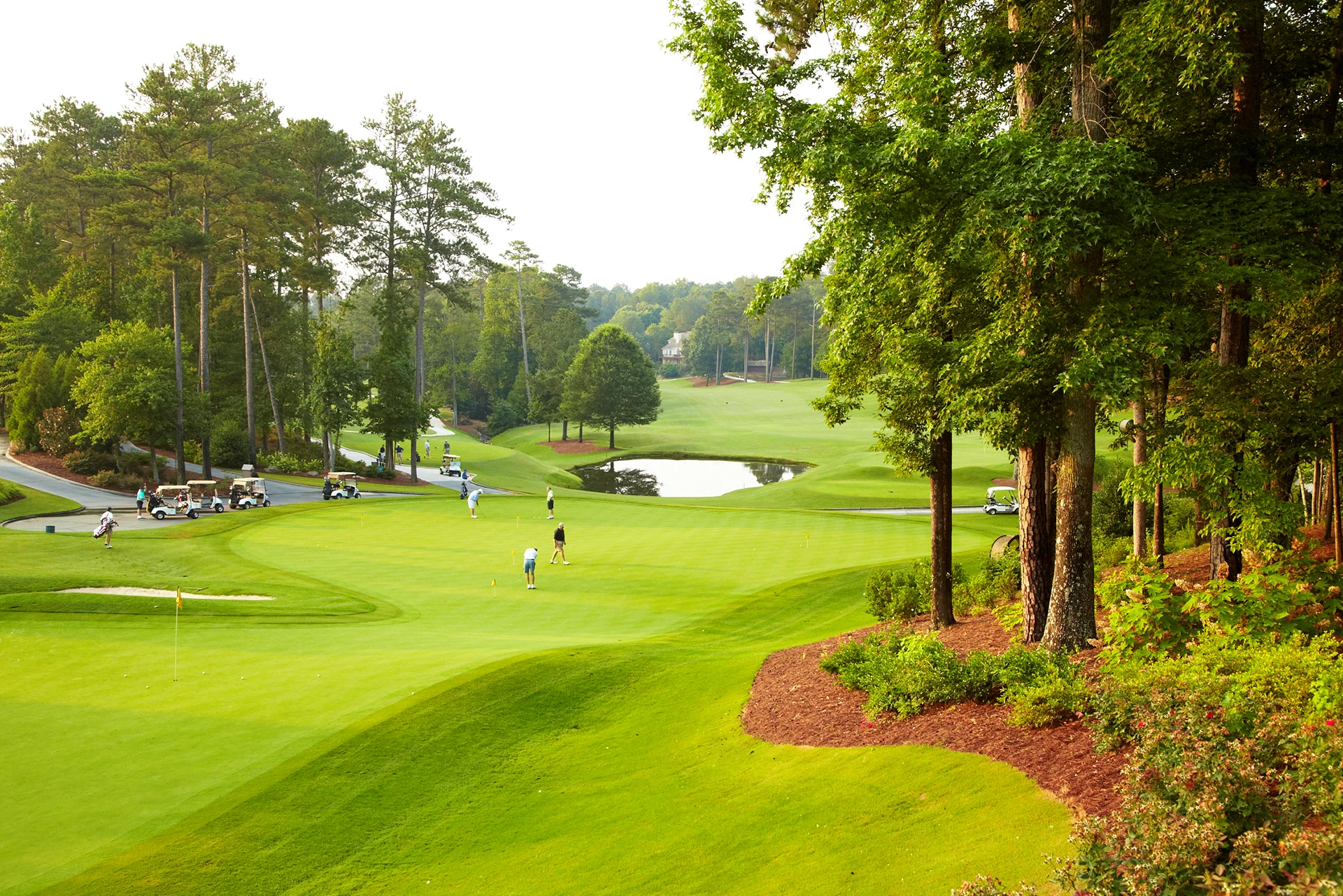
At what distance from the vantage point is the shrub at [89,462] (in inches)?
1781

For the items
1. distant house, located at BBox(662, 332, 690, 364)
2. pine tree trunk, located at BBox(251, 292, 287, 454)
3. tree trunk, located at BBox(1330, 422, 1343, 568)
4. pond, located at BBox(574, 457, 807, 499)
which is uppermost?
distant house, located at BBox(662, 332, 690, 364)

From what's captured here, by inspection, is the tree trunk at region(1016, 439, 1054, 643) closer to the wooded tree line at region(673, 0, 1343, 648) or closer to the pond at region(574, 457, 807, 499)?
Result: the wooded tree line at region(673, 0, 1343, 648)

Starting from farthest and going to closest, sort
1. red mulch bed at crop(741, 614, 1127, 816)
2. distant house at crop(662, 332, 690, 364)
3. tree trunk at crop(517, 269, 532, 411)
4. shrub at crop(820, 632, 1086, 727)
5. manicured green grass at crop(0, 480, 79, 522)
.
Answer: distant house at crop(662, 332, 690, 364) → tree trunk at crop(517, 269, 532, 411) → manicured green grass at crop(0, 480, 79, 522) → shrub at crop(820, 632, 1086, 727) → red mulch bed at crop(741, 614, 1127, 816)

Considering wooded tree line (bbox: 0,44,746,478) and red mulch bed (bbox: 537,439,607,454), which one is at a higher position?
wooded tree line (bbox: 0,44,746,478)

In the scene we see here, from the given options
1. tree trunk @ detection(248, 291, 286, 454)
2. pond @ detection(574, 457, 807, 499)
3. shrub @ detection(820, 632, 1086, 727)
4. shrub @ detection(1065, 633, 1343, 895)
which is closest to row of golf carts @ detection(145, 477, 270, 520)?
tree trunk @ detection(248, 291, 286, 454)

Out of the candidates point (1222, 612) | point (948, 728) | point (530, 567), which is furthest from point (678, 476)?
point (1222, 612)

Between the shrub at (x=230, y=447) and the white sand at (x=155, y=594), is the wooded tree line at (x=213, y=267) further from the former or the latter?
A: the white sand at (x=155, y=594)

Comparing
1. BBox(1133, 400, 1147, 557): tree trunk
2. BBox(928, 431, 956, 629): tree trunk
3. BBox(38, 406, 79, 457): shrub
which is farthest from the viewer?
BBox(38, 406, 79, 457): shrub

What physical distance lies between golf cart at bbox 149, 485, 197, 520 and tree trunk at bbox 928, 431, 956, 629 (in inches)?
1299

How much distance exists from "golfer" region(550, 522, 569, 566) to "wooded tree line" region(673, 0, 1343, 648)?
14.9 m

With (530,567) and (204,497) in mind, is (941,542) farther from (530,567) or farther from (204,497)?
(204,497)

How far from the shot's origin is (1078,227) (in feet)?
28.4

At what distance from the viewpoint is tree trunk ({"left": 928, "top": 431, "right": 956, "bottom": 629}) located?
14766mm

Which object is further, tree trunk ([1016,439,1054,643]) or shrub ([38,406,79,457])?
shrub ([38,406,79,457])
